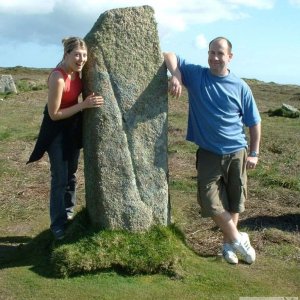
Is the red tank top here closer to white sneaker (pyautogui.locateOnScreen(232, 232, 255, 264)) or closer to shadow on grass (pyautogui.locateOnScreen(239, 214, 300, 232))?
white sneaker (pyautogui.locateOnScreen(232, 232, 255, 264))

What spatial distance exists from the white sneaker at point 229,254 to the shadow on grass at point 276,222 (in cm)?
122

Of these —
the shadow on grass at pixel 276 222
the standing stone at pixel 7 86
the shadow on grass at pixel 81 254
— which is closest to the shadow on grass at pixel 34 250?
the shadow on grass at pixel 81 254

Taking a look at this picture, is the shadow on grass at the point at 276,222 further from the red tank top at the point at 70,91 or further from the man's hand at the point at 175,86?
the red tank top at the point at 70,91

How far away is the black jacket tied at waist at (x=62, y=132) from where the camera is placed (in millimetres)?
6266

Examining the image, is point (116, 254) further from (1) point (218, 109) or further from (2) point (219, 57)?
(2) point (219, 57)

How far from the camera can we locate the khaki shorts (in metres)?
6.18

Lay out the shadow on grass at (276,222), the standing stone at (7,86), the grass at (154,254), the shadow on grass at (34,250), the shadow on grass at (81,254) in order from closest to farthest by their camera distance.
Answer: the grass at (154,254), the shadow on grass at (81,254), the shadow on grass at (34,250), the shadow on grass at (276,222), the standing stone at (7,86)

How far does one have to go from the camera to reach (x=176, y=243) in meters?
6.34

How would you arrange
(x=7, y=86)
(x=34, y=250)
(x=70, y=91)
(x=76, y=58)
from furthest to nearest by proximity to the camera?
(x=7, y=86) < (x=34, y=250) < (x=70, y=91) < (x=76, y=58)

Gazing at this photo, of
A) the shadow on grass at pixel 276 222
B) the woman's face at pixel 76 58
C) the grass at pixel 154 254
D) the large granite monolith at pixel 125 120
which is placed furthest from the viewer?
the shadow on grass at pixel 276 222

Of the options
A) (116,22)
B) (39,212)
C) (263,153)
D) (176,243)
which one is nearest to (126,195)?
(176,243)

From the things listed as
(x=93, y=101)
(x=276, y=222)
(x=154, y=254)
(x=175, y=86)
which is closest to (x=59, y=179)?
(x=93, y=101)

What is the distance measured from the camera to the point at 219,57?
592 cm

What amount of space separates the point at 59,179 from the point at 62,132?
548mm
